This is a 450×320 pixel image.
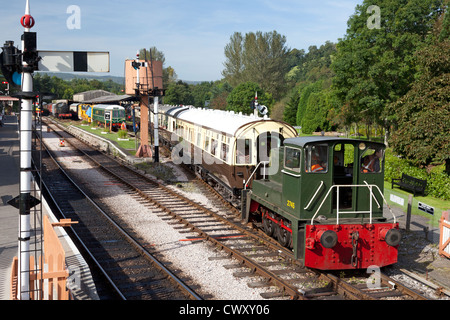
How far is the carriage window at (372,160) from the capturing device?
36.0 ft

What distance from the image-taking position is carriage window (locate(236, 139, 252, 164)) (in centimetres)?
1622

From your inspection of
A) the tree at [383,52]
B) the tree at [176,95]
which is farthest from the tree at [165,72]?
the tree at [383,52]

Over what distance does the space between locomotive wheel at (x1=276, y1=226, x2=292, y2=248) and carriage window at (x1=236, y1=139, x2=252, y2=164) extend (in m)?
4.08

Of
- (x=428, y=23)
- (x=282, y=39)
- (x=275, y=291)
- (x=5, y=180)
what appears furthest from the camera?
(x=282, y=39)

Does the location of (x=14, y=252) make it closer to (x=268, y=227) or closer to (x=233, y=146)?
(x=268, y=227)

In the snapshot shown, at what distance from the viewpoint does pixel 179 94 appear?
291ft

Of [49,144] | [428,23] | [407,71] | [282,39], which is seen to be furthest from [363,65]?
[282,39]

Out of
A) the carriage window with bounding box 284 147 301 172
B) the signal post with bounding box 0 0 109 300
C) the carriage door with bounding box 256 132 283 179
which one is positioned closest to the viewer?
the signal post with bounding box 0 0 109 300

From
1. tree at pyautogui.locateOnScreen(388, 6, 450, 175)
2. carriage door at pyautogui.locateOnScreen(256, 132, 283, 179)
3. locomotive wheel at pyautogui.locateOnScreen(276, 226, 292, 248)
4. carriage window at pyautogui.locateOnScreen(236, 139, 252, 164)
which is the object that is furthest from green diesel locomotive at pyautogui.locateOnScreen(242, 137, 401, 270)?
tree at pyautogui.locateOnScreen(388, 6, 450, 175)

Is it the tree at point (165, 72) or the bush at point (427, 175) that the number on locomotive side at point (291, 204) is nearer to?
the bush at point (427, 175)

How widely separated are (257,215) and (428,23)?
23.2m

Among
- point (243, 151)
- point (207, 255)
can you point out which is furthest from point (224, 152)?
point (207, 255)

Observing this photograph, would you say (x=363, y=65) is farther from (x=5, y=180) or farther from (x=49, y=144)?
(x=49, y=144)

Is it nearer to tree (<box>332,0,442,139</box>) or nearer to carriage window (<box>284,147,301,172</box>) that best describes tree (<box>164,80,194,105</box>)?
tree (<box>332,0,442,139</box>)
